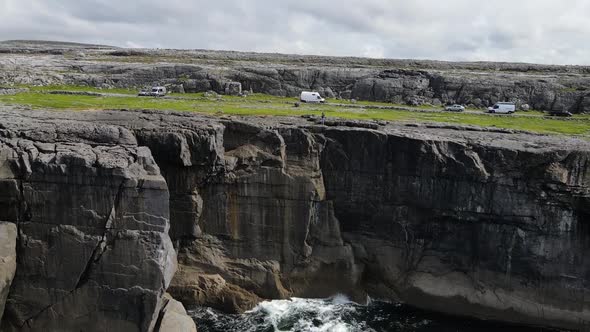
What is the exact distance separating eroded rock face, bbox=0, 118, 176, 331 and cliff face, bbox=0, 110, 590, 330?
297cm

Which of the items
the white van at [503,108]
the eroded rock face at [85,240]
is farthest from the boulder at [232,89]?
the eroded rock face at [85,240]

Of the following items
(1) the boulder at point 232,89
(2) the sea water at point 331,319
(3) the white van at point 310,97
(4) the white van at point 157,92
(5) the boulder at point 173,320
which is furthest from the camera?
(1) the boulder at point 232,89

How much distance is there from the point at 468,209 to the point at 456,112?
18.3 m

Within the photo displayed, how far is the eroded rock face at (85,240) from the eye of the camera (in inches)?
858

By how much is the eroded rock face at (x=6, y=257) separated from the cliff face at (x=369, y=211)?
5022mm

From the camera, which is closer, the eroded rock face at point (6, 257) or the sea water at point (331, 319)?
the eroded rock face at point (6, 257)

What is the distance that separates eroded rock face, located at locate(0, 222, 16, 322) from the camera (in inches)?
837

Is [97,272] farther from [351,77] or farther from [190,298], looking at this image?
[351,77]

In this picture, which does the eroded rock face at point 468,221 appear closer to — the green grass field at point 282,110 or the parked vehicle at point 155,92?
the green grass field at point 282,110

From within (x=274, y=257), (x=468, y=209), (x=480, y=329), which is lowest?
(x=480, y=329)

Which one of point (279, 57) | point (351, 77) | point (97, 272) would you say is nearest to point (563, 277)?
point (97, 272)

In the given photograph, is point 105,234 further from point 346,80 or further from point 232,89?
point 346,80

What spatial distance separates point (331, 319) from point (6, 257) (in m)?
16.4

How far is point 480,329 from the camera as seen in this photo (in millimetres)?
27547
